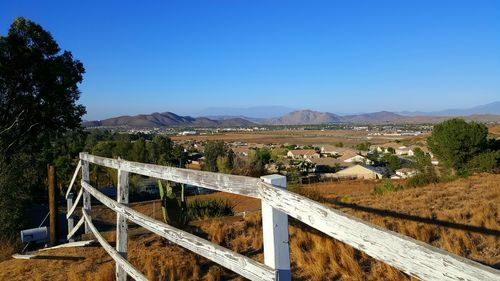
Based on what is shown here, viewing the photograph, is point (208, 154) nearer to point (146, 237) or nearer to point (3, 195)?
point (3, 195)

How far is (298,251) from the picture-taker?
21.1 feet

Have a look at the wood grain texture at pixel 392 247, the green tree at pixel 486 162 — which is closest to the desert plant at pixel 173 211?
the wood grain texture at pixel 392 247

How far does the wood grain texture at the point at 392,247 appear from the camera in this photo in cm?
149

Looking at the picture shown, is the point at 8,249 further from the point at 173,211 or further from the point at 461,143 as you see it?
the point at 461,143

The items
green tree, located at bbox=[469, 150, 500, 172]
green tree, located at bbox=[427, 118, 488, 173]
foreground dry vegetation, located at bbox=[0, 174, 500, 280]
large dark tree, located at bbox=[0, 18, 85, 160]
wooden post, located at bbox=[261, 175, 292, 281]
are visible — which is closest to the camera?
wooden post, located at bbox=[261, 175, 292, 281]

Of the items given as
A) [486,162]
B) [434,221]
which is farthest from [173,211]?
[486,162]

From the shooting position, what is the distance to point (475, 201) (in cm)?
1137

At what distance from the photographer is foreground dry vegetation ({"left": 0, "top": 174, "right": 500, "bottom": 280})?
584 centimetres

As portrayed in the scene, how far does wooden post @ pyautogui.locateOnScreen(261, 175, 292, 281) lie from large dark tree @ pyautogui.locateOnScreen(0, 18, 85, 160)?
694 inches

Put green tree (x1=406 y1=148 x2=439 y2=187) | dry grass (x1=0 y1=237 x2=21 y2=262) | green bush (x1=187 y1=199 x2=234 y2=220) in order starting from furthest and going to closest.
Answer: green tree (x1=406 y1=148 x2=439 y2=187)
green bush (x1=187 y1=199 x2=234 y2=220)
dry grass (x1=0 y1=237 x2=21 y2=262)

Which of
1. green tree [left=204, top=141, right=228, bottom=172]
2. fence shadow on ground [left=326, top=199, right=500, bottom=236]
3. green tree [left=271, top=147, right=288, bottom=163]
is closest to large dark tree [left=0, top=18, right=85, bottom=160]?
fence shadow on ground [left=326, top=199, right=500, bottom=236]

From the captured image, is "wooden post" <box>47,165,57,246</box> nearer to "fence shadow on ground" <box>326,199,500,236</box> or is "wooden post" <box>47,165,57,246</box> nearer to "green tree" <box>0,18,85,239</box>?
"fence shadow on ground" <box>326,199,500,236</box>

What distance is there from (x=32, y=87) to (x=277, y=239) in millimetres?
19453

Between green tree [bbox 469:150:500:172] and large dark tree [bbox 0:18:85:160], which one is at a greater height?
large dark tree [bbox 0:18:85:160]
